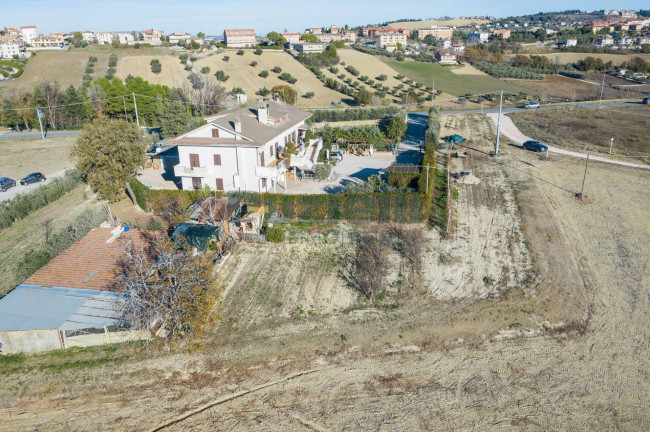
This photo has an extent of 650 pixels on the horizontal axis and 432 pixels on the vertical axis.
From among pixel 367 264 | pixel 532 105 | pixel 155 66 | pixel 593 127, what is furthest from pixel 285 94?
pixel 367 264

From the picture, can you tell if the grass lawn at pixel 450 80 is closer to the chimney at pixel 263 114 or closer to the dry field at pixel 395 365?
the chimney at pixel 263 114

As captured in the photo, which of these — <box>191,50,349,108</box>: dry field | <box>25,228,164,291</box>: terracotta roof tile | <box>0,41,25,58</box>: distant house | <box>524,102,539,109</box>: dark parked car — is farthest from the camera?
<box>0,41,25,58</box>: distant house

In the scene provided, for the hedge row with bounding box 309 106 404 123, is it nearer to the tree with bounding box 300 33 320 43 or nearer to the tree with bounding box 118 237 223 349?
the tree with bounding box 118 237 223 349

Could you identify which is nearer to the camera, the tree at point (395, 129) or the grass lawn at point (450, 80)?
the tree at point (395, 129)

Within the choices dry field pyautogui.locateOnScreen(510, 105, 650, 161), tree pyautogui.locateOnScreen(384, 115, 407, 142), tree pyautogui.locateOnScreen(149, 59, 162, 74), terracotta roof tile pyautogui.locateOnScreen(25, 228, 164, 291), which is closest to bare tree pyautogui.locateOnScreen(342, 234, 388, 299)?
terracotta roof tile pyautogui.locateOnScreen(25, 228, 164, 291)

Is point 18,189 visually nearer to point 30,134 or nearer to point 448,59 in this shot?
point 30,134

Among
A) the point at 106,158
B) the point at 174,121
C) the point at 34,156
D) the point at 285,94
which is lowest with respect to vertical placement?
the point at 34,156

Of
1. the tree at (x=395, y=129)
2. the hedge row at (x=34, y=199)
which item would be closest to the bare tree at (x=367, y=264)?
the hedge row at (x=34, y=199)
